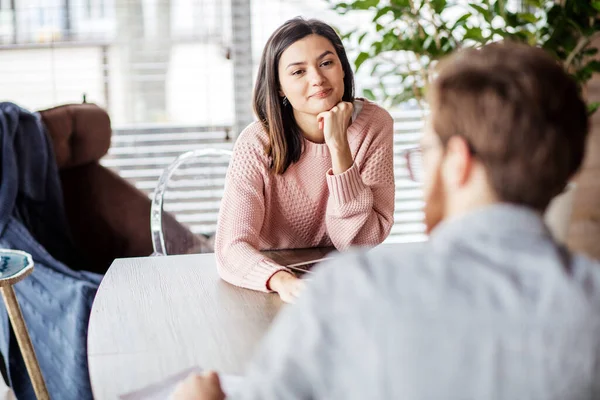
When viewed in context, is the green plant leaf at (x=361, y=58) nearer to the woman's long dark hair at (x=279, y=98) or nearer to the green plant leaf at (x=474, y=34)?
the green plant leaf at (x=474, y=34)

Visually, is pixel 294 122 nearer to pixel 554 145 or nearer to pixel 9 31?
pixel 554 145

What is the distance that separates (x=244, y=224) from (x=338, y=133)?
0.29 m

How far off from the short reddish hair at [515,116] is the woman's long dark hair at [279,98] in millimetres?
1056

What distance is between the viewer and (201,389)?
939mm

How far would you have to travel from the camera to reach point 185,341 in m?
1.22

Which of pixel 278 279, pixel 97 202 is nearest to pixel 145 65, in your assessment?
pixel 97 202

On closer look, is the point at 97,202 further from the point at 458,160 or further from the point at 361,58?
the point at 458,160

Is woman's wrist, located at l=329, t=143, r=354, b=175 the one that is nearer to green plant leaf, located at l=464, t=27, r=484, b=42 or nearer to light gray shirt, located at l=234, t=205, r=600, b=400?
light gray shirt, located at l=234, t=205, r=600, b=400

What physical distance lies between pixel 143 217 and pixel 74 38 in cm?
104

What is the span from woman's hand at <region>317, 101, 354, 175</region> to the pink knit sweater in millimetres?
24

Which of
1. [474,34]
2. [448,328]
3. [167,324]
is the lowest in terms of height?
[167,324]

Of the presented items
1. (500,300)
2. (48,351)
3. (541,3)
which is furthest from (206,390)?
(541,3)


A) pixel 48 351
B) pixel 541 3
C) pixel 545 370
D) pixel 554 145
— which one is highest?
pixel 541 3

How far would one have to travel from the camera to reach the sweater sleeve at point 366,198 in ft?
5.68
